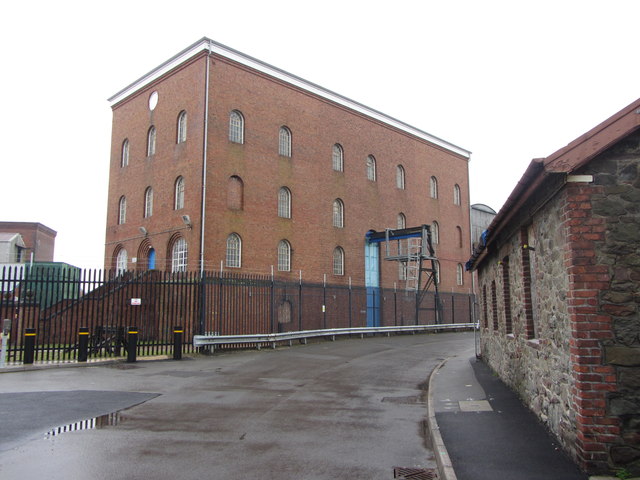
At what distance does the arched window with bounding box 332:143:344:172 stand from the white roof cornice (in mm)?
2861

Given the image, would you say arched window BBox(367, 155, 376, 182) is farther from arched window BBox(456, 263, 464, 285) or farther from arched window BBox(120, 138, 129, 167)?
arched window BBox(120, 138, 129, 167)

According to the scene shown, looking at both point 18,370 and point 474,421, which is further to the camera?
point 18,370

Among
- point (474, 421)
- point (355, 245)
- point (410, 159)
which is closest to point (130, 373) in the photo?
point (474, 421)

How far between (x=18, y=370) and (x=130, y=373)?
295cm

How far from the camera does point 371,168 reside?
38.7 meters

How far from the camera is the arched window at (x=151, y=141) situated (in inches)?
1246

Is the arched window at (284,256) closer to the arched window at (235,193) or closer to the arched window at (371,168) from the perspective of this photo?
the arched window at (235,193)

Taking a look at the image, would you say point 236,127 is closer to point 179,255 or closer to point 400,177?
point 179,255

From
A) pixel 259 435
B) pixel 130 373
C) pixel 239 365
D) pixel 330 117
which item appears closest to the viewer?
pixel 259 435

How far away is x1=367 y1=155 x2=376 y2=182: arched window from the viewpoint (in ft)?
126

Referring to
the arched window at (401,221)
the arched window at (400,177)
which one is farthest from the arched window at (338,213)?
the arched window at (400,177)

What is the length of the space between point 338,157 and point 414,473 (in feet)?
102

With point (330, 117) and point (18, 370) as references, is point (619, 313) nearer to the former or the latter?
point (18, 370)

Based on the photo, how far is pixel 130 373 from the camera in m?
14.2
